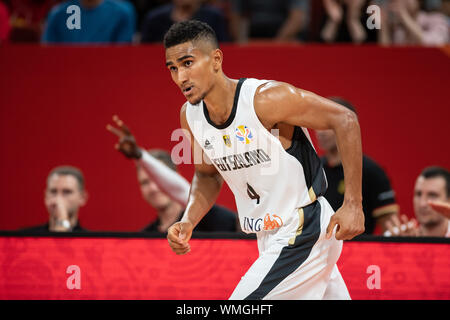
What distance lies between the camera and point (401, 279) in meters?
3.52

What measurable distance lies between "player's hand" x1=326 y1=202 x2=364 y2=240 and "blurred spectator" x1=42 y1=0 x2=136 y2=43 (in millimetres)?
3239

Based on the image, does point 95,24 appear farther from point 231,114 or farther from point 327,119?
point 327,119

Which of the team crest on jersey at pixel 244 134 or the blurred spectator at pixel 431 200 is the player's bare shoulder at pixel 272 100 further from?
the blurred spectator at pixel 431 200

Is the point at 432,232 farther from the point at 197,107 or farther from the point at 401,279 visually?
the point at 197,107

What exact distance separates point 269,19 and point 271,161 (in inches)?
137

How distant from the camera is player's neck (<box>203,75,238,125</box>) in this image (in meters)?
2.83

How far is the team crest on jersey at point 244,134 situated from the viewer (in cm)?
280

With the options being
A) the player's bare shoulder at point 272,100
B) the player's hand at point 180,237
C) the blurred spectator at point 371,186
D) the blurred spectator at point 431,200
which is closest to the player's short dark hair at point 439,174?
the blurred spectator at point 431,200

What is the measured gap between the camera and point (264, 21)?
6.08 meters

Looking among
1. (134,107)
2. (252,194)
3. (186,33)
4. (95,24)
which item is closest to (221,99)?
(186,33)

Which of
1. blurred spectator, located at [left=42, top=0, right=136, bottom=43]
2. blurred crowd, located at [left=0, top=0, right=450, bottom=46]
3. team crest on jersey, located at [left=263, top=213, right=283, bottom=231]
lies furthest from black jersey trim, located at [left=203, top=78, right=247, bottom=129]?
blurred spectator, located at [left=42, top=0, right=136, bottom=43]

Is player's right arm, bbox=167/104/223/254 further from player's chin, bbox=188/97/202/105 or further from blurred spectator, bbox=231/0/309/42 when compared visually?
blurred spectator, bbox=231/0/309/42

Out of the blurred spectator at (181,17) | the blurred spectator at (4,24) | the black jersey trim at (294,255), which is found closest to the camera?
the black jersey trim at (294,255)
